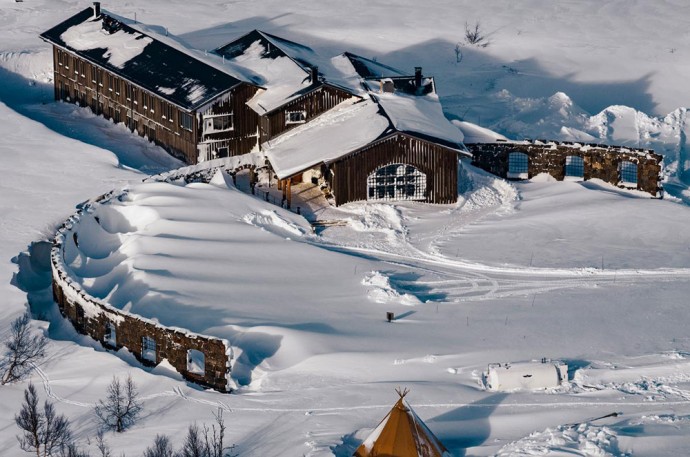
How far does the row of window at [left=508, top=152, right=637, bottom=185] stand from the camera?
5722cm

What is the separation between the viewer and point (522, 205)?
52844 millimetres

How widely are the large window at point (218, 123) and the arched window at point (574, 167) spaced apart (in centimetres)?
1365

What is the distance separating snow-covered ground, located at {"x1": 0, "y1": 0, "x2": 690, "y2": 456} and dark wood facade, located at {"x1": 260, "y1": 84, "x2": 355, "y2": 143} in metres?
5.38

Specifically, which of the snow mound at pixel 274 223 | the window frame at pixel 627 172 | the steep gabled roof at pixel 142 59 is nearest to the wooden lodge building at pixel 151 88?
the steep gabled roof at pixel 142 59

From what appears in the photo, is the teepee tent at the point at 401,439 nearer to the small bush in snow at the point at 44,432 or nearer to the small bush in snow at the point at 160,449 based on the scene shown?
the small bush in snow at the point at 160,449

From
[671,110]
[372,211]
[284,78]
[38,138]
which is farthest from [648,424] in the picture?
[671,110]

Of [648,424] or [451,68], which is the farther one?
[451,68]

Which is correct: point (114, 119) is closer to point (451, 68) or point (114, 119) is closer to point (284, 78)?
point (284, 78)

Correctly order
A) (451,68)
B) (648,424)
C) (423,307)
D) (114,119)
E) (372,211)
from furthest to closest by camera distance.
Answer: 1. (451,68)
2. (114,119)
3. (372,211)
4. (423,307)
5. (648,424)

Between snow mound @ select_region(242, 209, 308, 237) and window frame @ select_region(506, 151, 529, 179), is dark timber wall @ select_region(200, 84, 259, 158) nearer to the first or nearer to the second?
snow mound @ select_region(242, 209, 308, 237)

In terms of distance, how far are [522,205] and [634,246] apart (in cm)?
542

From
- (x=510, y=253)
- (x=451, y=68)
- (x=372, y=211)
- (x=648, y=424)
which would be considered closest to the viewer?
(x=648, y=424)

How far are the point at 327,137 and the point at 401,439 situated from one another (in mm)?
22495

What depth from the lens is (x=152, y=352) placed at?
129 ft
